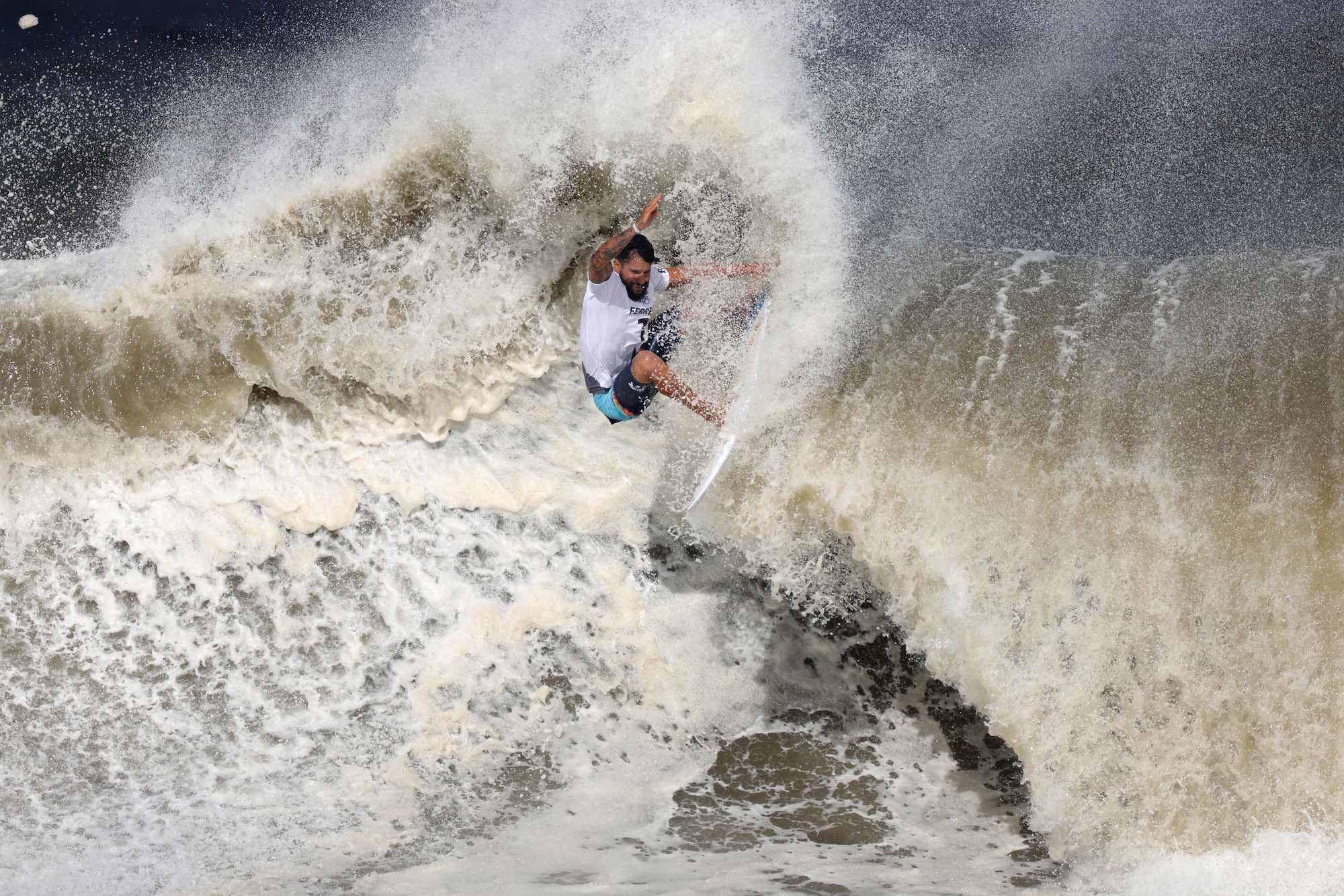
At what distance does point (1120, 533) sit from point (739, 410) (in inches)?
72.1

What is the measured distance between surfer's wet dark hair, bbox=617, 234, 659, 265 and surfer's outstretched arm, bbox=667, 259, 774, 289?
0.45 m

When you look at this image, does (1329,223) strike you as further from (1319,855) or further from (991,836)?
(991,836)

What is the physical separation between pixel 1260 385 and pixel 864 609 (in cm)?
213

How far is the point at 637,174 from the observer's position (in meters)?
5.41

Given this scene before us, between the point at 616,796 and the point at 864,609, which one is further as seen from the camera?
the point at 616,796

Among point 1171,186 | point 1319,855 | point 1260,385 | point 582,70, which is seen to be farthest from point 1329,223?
point 582,70

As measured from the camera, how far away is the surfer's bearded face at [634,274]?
4.65 metres

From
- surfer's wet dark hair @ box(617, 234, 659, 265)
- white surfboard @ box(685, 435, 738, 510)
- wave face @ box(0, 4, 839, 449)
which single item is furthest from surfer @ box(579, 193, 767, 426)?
wave face @ box(0, 4, 839, 449)

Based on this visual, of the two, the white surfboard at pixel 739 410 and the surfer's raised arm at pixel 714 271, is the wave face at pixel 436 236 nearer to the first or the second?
the surfer's raised arm at pixel 714 271

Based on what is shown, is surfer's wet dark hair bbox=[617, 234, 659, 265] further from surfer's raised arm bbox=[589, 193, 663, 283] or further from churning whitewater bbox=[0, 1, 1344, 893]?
churning whitewater bbox=[0, 1, 1344, 893]

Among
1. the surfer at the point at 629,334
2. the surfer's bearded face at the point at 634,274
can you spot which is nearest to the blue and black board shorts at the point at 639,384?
the surfer at the point at 629,334

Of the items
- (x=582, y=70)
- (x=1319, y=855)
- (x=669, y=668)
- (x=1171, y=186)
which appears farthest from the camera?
(x=1171, y=186)

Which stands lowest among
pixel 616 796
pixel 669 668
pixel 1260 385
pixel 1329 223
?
pixel 616 796

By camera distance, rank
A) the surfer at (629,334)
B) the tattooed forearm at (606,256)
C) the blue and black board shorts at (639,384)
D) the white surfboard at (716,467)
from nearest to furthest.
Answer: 1. the tattooed forearm at (606,256)
2. the surfer at (629,334)
3. the blue and black board shorts at (639,384)
4. the white surfboard at (716,467)
